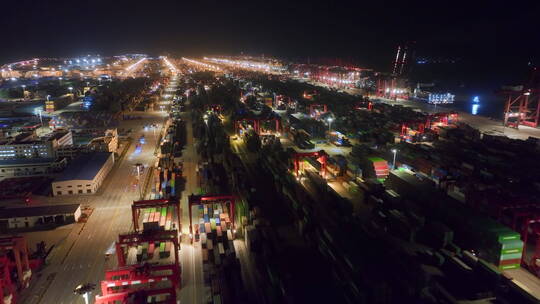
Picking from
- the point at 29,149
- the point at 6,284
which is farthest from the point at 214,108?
the point at 6,284

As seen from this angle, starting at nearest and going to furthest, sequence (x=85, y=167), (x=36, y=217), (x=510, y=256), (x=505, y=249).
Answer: (x=505, y=249), (x=510, y=256), (x=36, y=217), (x=85, y=167)

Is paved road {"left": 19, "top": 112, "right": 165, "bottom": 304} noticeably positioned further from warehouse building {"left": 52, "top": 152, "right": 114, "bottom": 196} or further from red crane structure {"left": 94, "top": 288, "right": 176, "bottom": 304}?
red crane structure {"left": 94, "top": 288, "right": 176, "bottom": 304}

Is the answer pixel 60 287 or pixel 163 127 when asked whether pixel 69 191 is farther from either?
pixel 163 127

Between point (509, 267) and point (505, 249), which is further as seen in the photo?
point (509, 267)

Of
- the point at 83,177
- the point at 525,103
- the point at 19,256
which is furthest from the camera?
the point at 525,103

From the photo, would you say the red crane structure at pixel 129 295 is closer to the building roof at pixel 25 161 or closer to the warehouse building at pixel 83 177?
the warehouse building at pixel 83 177

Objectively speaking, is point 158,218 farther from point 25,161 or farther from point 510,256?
point 510,256

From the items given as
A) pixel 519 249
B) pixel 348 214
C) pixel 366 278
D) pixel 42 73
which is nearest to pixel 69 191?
pixel 348 214
